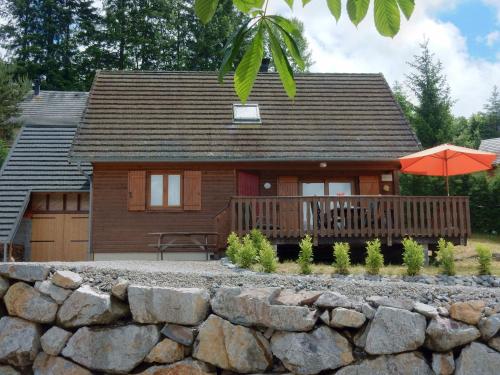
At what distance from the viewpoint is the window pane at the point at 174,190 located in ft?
46.1

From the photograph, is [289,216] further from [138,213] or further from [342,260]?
[138,213]

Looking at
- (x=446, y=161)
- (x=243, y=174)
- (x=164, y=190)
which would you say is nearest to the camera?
(x=446, y=161)

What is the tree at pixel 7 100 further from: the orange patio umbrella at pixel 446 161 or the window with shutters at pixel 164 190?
the orange patio umbrella at pixel 446 161

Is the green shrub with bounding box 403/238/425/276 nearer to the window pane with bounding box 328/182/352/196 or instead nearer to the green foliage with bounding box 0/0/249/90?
the window pane with bounding box 328/182/352/196

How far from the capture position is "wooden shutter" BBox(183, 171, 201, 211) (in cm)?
Result: 1396

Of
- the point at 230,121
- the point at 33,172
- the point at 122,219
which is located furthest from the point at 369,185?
the point at 33,172

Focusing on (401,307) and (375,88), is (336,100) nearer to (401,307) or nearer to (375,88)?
(375,88)

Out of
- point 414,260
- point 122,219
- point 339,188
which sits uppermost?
point 339,188

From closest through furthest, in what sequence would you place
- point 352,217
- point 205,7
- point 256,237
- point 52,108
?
1. point 205,7
2. point 256,237
3. point 352,217
4. point 52,108

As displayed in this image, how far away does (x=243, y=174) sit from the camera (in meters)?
14.4

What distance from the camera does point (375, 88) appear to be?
58.2ft

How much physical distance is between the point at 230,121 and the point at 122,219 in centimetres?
455

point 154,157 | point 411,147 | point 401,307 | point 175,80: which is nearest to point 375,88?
point 411,147

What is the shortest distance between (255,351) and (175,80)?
539 inches
